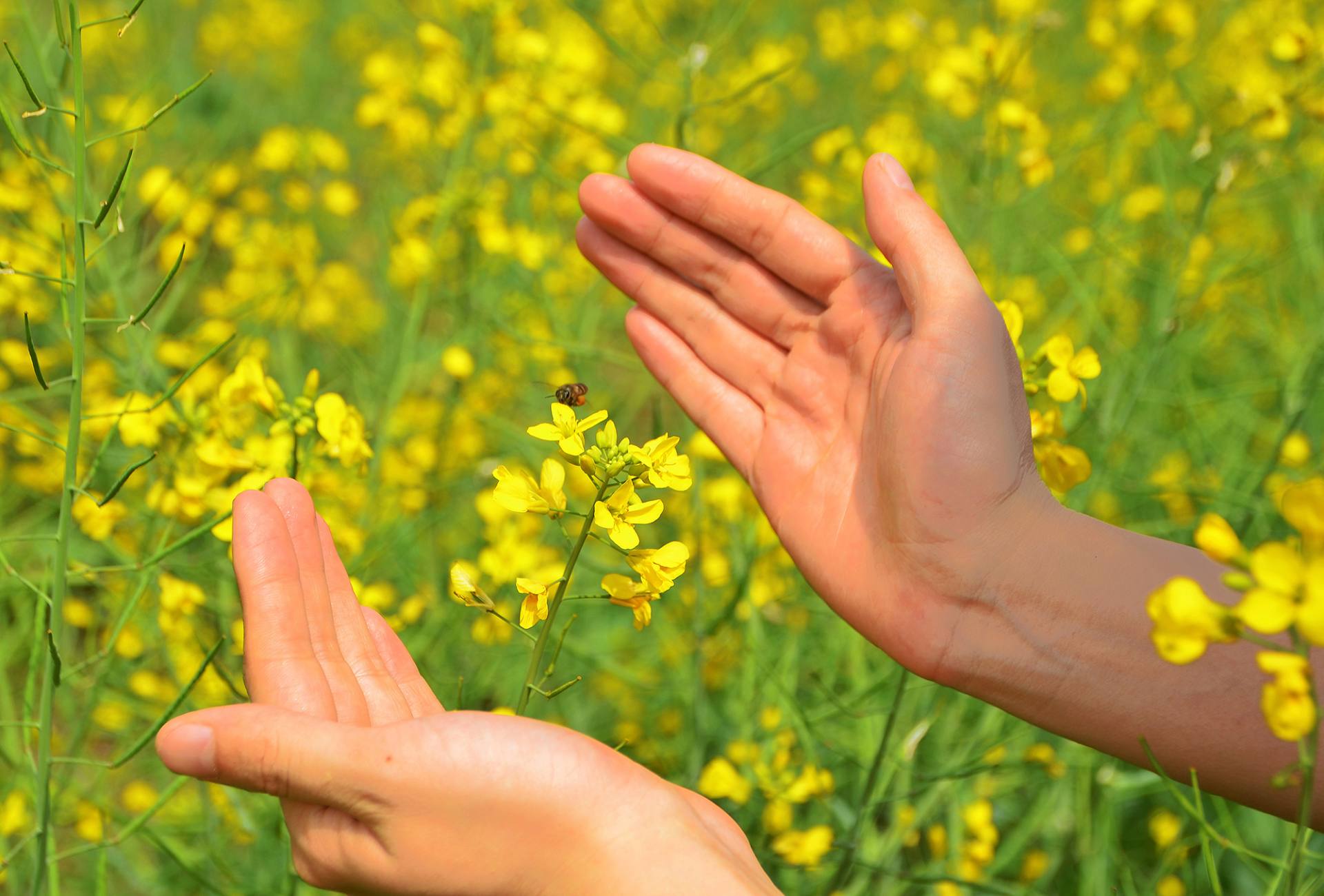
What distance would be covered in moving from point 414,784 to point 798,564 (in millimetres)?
692

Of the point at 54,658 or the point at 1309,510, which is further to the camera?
the point at 54,658

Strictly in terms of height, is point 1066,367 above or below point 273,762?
above

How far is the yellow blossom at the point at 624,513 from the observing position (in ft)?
3.36

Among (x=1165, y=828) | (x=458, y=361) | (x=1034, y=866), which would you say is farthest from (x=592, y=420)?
(x=1165, y=828)

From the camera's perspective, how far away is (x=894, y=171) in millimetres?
1473

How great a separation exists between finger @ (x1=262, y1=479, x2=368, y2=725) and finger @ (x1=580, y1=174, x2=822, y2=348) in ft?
2.39

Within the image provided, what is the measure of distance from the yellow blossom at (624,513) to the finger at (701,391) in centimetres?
49

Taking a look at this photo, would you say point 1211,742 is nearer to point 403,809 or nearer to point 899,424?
point 899,424

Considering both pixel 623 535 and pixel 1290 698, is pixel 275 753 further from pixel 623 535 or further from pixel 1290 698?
pixel 1290 698

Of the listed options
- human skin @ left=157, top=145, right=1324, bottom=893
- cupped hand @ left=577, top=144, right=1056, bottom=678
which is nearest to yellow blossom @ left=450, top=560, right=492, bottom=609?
human skin @ left=157, top=145, right=1324, bottom=893

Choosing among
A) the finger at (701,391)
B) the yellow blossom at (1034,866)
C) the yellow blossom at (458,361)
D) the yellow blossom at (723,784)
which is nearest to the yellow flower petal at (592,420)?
the finger at (701,391)

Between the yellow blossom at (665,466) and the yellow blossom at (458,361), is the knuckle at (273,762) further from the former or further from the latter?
the yellow blossom at (458,361)

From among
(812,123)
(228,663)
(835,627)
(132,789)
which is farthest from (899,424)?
(812,123)

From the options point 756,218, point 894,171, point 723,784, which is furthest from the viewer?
point 723,784
